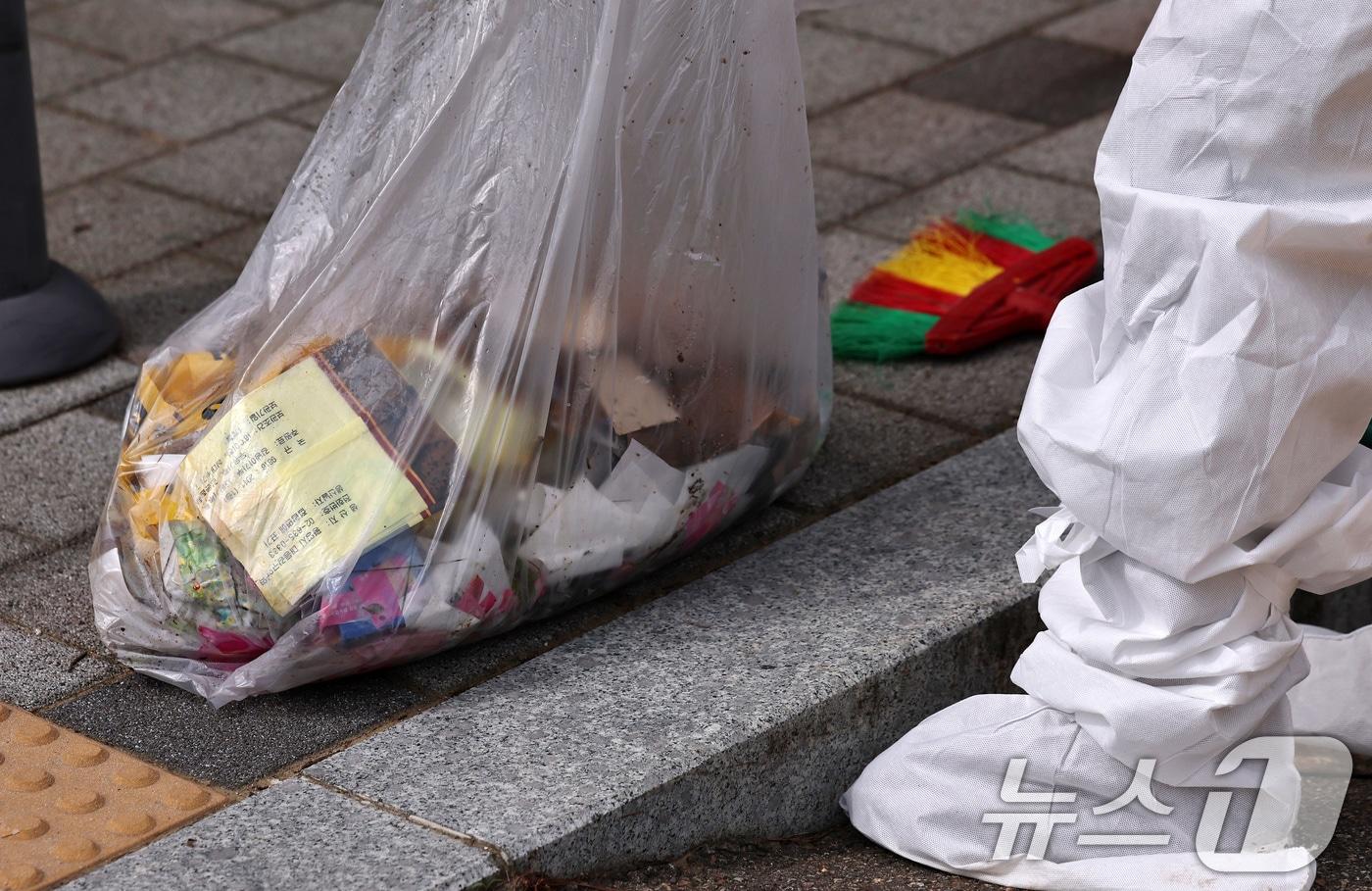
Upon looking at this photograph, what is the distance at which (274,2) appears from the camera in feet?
16.9

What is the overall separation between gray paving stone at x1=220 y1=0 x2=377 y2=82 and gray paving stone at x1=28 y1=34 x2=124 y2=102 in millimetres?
320

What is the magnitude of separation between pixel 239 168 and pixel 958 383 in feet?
5.91

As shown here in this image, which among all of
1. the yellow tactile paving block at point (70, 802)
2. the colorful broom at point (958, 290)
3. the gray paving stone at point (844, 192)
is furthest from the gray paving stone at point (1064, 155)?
the yellow tactile paving block at point (70, 802)

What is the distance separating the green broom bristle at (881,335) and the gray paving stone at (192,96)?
5.88 ft

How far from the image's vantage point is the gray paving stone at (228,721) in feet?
7.08

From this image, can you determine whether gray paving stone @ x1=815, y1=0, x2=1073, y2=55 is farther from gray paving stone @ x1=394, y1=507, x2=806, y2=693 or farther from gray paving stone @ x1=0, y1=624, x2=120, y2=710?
gray paving stone @ x1=0, y1=624, x2=120, y2=710

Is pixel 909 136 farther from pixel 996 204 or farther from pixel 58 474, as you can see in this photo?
pixel 58 474

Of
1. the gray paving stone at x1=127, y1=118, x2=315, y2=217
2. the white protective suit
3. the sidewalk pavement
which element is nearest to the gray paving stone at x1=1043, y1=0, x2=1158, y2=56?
the sidewalk pavement

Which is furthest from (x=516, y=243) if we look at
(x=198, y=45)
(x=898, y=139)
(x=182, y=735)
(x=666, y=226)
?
(x=198, y=45)

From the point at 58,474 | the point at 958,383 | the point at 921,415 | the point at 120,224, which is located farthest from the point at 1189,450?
the point at 120,224

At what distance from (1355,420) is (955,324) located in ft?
4.27

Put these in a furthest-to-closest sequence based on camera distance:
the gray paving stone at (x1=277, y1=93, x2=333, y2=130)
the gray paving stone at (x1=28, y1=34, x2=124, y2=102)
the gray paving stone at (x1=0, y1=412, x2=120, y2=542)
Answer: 1. the gray paving stone at (x1=28, y1=34, x2=124, y2=102)
2. the gray paving stone at (x1=277, y1=93, x2=333, y2=130)
3. the gray paving stone at (x1=0, y1=412, x2=120, y2=542)

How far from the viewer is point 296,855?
1.94 meters

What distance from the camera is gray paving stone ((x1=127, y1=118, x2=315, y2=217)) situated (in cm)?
398
